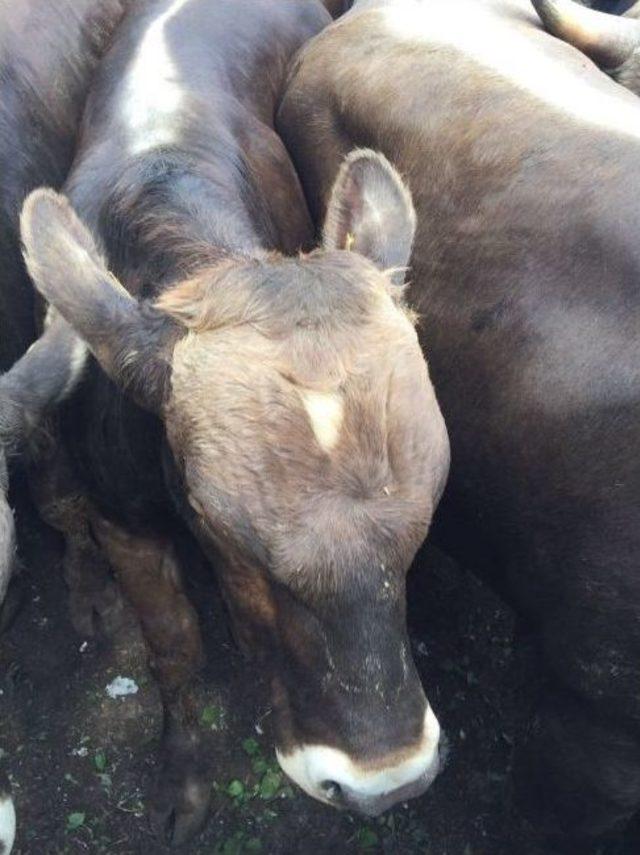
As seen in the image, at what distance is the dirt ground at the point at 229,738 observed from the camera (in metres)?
4.43

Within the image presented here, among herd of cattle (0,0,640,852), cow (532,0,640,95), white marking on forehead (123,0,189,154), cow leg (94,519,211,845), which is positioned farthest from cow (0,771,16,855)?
cow (532,0,640,95)

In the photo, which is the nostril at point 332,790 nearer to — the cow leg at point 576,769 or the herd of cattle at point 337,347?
the herd of cattle at point 337,347

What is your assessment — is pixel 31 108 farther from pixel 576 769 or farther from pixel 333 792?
pixel 576 769

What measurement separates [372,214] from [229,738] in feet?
8.72

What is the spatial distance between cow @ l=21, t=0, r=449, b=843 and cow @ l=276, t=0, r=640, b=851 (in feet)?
→ 1.73

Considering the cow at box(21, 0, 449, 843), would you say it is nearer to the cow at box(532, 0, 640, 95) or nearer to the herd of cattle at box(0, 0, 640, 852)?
the herd of cattle at box(0, 0, 640, 852)

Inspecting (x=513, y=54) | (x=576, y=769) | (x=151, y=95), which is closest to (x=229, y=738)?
(x=576, y=769)

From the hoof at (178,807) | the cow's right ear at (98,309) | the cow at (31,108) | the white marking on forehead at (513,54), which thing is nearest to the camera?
the cow's right ear at (98,309)

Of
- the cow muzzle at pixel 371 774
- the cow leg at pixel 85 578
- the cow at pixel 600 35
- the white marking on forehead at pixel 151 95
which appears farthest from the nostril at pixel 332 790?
the cow at pixel 600 35

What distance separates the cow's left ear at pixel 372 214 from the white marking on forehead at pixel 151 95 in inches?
34.1

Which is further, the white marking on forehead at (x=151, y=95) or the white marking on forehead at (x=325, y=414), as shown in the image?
the white marking on forehead at (x=151, y=95)

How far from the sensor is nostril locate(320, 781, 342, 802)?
275cm

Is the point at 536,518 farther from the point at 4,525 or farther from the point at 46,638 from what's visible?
the point at 46,638

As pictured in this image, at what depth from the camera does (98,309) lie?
9.61ft
